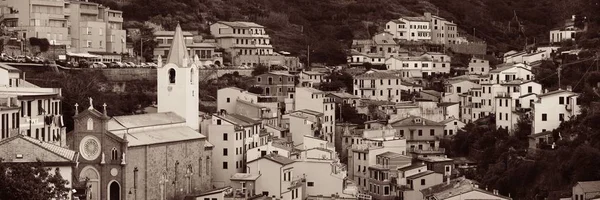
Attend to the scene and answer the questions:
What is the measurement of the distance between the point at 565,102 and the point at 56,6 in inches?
1306

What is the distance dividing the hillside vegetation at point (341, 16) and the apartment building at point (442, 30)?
434cm

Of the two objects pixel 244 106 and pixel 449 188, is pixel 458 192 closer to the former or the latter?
pixel 449 188

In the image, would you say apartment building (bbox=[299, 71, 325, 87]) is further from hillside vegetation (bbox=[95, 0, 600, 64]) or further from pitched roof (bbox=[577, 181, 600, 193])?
pitched roof (bbox=[577, 181, 600, 193])

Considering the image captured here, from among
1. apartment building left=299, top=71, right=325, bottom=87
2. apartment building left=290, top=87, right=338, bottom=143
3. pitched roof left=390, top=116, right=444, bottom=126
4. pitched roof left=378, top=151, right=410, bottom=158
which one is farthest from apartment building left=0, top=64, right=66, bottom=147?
apartment building left=299, top=71, right=325, bottom=87

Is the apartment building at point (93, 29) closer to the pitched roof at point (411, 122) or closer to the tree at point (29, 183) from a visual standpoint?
the pitched roof at point (411, 122)

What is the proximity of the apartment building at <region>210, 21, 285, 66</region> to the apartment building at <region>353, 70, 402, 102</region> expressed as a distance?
10.5 m

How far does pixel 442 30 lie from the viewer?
12188cm

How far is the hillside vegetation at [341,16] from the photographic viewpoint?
112 meters

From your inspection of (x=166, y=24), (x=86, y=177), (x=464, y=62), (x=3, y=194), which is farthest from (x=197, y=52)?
(x=3, y=194)

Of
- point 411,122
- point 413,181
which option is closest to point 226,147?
point 413,181

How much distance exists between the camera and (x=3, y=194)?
140 feet

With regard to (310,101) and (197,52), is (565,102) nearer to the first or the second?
(310,101)

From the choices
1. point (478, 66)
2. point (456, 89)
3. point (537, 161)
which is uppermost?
point (478, 66)

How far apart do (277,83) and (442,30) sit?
101ft
